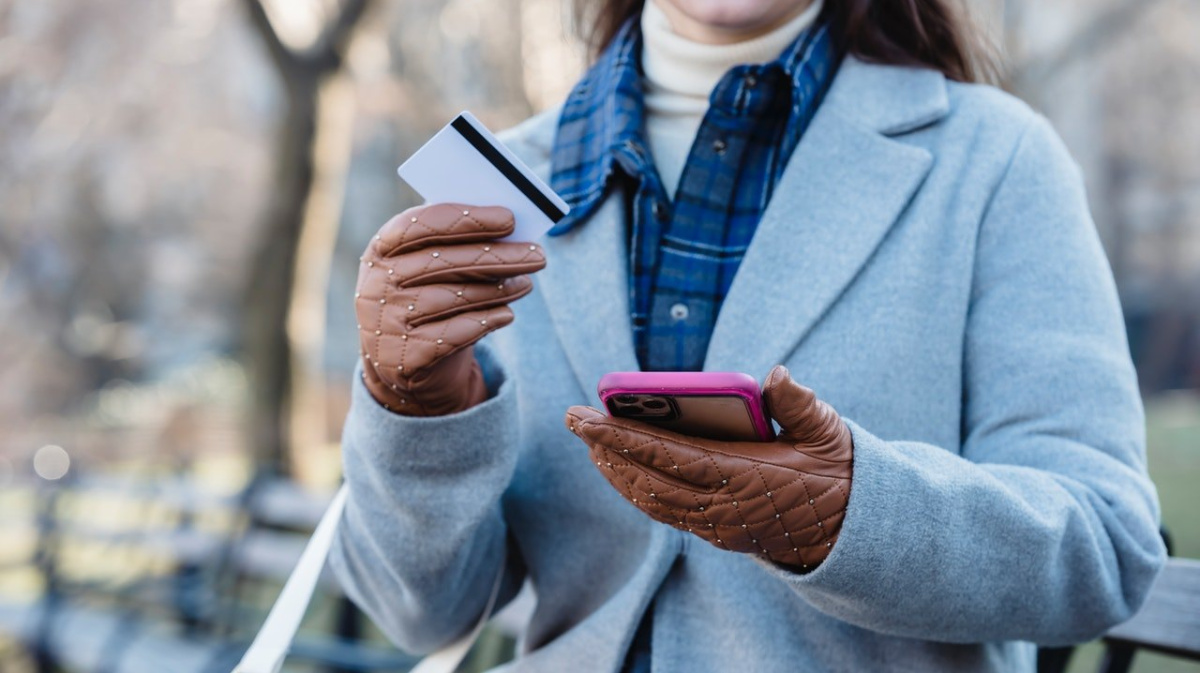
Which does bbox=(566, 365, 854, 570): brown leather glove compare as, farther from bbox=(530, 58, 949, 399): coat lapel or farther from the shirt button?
the shirt button

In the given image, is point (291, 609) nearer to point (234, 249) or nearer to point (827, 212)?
point (827, 212)

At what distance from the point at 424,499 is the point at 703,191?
0.64 meters

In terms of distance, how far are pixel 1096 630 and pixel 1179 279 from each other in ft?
57.8

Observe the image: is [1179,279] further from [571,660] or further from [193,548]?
[571,660]

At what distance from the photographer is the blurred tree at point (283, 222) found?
6902 millimetres

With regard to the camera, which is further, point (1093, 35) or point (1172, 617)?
point (1093, 35)

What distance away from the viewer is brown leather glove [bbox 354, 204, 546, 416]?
140cm

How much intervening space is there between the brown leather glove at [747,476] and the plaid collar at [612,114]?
0.62 metres

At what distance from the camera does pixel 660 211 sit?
1.79 m

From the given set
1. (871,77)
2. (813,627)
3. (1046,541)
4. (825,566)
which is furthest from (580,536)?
(871,77)

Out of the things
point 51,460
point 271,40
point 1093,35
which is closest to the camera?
point 271,40

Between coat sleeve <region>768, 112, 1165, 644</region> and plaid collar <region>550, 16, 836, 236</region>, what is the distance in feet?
1.16

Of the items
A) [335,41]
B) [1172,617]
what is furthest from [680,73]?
[335,41]

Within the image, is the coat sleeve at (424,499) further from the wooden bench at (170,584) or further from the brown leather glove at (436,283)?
the wooden bench at (170,584)
